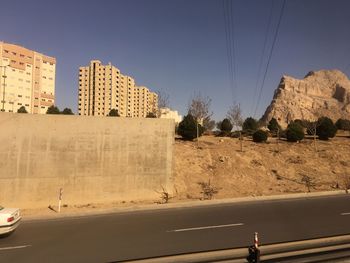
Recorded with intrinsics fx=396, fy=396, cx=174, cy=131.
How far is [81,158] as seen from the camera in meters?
22.8

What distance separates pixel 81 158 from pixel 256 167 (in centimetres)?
1395

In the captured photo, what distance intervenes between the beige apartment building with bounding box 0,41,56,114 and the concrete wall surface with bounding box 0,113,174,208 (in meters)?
92.6

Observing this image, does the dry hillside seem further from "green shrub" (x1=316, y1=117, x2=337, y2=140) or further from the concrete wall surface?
the concrete wall surface

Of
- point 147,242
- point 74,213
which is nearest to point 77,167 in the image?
point 74,213

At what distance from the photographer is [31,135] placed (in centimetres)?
2173

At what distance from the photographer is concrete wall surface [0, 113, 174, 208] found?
21.3 meters

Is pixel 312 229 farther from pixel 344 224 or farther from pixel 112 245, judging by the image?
pixel 112 245

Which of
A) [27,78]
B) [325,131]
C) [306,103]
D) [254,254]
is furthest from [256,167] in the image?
[306,103]

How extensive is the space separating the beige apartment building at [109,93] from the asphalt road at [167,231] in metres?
95.9

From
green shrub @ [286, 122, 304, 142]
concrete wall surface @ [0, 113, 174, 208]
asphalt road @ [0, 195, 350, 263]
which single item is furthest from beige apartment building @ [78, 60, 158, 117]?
asphalt road @ [0, 195, 350, 263]

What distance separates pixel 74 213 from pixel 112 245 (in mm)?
7574

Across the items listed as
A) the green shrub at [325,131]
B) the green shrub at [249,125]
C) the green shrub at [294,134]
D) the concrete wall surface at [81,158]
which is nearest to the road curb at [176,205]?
the concrete wall surface at [81,158]

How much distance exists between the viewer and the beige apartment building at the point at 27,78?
11425cm

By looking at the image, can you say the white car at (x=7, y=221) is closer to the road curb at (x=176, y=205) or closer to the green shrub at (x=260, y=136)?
the road curb at (x=176, y=205)
